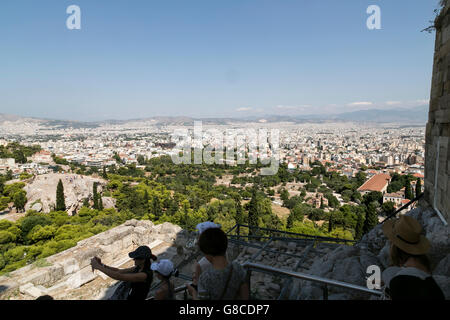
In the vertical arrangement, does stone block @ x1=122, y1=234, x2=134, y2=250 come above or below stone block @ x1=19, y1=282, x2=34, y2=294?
below

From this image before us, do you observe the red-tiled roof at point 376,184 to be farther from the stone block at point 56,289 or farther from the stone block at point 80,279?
the stone block at point 56,289

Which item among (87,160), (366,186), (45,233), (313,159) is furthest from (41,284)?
(313,159)

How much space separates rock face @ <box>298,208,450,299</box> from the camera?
2.24 metres

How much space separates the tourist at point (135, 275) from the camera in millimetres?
1697

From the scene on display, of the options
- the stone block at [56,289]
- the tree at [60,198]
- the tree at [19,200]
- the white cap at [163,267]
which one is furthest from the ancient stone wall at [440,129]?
the tree at [19,200]

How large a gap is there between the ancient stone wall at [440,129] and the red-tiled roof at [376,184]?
28294 millimetres

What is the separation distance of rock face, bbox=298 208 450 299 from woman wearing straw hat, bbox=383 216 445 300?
945mm

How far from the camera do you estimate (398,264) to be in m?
1.34

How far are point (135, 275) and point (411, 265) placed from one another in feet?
5.01

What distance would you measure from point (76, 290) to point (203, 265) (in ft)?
11.5

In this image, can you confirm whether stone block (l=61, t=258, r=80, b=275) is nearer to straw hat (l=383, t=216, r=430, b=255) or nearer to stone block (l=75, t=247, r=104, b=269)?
stone block (l=75, t=247, r=104, b=269)

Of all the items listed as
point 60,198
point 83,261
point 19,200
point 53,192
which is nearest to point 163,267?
point 83,261

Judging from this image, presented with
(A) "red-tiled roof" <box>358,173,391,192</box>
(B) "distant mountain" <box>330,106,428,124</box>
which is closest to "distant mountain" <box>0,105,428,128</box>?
(B) "distant mountain" <box>330,106,428,124</box>
